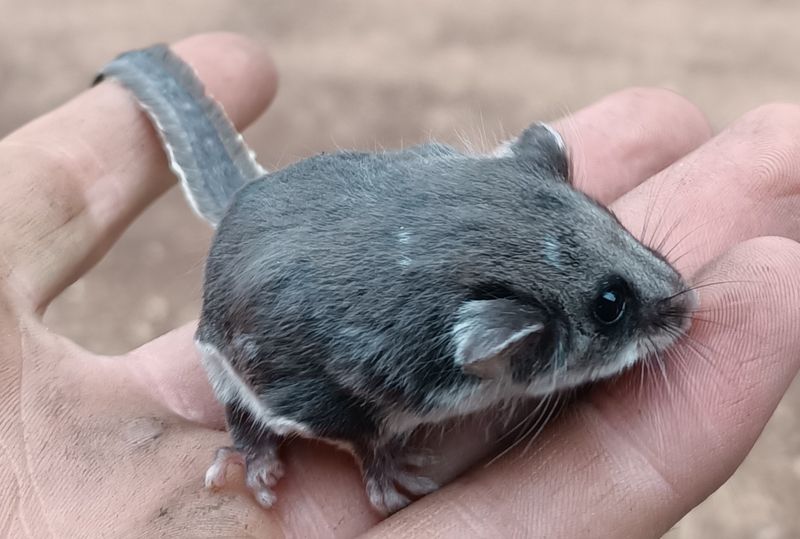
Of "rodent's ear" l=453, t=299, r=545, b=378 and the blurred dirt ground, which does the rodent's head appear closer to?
"rodent's ear" l=453, t=299, r=545, b=378

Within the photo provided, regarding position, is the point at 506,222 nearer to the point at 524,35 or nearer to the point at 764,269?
the point at 764,269

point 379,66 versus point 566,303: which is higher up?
point 566,303

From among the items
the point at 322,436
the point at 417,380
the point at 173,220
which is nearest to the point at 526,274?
the point at 417,380

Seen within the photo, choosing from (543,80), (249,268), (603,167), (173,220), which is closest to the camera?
(249,268)

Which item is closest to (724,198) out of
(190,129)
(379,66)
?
(190,129)

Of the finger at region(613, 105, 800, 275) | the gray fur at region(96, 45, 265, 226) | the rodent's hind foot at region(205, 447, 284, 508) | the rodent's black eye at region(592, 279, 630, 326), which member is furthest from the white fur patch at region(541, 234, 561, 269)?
the gray fur at region(96, 45, 265, 226)

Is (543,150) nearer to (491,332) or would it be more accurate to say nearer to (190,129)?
(491,332)
